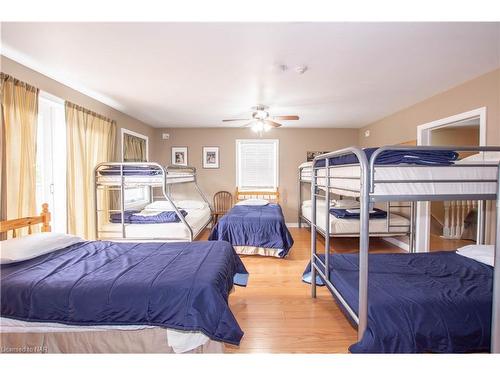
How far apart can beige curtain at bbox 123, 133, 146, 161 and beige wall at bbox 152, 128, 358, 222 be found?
1.96 feet

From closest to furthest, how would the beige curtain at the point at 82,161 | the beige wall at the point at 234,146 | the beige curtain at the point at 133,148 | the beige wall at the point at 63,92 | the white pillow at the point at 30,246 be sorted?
the white pillow at the point at 30,246, the beige wall at the point at 63,92, the beige curtain at the point at 82,161, the beige curtain at the point at 133,148, the beige wall at the point at 234,146

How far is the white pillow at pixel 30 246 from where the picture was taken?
1730 millimetres

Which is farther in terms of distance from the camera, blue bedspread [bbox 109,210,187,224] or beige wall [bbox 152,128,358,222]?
beige wall [bbox 152,128,358,222]

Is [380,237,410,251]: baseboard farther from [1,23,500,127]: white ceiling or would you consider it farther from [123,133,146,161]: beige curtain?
[123,133,146,161]: beige curtain

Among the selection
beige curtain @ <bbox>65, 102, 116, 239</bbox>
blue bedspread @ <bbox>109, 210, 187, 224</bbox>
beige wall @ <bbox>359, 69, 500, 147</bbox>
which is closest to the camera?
beige wall @ <bbox>359, 69, 500, 147</bbox>

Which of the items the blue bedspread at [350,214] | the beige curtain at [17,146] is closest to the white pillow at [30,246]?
the beige curtain at [17,146]

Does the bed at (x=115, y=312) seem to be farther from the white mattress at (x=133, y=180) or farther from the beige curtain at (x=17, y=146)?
the white mattress at (x=133, y=180)

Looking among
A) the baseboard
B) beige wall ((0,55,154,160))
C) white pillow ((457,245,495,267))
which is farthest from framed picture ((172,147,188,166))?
white pillow ((457,245,495,267))

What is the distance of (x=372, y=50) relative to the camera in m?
2.16

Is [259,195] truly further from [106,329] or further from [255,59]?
[106,329]

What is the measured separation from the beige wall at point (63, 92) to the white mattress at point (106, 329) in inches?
86.0

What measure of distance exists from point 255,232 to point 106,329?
2.44 meters

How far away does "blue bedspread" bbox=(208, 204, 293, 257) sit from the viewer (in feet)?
11.9
